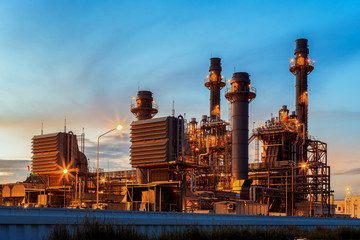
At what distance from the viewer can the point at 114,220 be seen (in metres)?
24.0

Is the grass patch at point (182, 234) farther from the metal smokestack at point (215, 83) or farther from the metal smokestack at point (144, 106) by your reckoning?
the metal smokestack at point (215, 83)

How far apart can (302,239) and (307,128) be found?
68059mm

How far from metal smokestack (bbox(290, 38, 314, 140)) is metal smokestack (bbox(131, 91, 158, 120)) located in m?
29.1

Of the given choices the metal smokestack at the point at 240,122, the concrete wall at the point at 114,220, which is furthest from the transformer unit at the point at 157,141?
the concrete wall at the point at 114,220

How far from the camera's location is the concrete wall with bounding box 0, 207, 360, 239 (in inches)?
792

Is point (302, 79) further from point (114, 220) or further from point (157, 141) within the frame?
point (114, 220)

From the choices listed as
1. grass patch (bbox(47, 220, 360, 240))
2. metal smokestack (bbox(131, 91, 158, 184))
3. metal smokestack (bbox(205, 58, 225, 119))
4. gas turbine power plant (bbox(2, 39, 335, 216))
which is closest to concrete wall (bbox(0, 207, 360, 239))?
grass patch (bbox(47, 220, 360, 240))

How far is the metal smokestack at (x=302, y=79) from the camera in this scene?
91625 mm

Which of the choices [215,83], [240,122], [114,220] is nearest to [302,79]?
[215,83]

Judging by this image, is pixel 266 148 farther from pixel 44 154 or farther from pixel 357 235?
pixel 357 235

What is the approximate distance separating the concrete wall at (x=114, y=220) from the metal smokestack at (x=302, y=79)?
5481cm

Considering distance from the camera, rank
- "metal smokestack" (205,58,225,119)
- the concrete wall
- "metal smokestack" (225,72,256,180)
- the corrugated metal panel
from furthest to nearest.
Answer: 1. "metal smokestack" (205,58,225,119)
2. "metal smokestack" (225,72,256,180)
3. the corrugated metal panel
4. the concrete wall

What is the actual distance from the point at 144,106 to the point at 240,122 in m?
19.0

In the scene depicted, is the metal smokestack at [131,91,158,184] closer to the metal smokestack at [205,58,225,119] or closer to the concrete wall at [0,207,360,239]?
the metal smokestack at [205,58,225,119]
